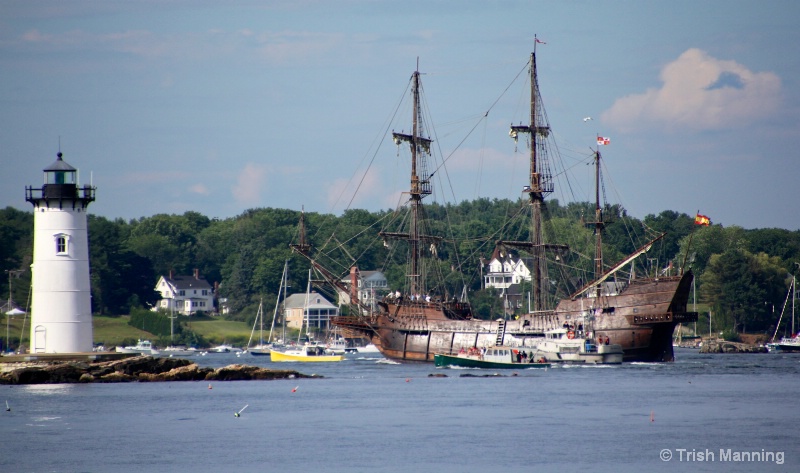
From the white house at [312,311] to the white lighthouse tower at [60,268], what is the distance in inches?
4452

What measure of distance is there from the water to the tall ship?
11.4m

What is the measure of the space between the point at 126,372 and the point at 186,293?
11769 cm

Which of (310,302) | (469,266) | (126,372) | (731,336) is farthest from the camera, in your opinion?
(469,266)

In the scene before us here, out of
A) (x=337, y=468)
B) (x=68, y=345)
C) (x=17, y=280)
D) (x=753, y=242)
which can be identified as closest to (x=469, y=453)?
(x=337, y=468)

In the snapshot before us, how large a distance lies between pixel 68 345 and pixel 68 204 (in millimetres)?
7731

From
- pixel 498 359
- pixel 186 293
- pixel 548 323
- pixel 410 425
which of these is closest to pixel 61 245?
pixel 410 425

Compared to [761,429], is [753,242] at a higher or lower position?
higher

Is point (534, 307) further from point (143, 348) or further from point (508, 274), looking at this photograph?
point (508, 274)

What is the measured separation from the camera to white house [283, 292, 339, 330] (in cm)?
18062

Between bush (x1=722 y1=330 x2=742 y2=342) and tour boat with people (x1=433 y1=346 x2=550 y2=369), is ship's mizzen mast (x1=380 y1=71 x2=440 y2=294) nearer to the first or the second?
tour boat with people (x1=433 y1=346 x2=550 y2=369)

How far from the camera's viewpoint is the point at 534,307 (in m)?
101

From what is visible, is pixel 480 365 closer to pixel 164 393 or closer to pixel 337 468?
pixel 164 393

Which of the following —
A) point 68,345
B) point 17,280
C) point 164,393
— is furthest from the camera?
point 17,280

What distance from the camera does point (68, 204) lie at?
65250 millimetres
